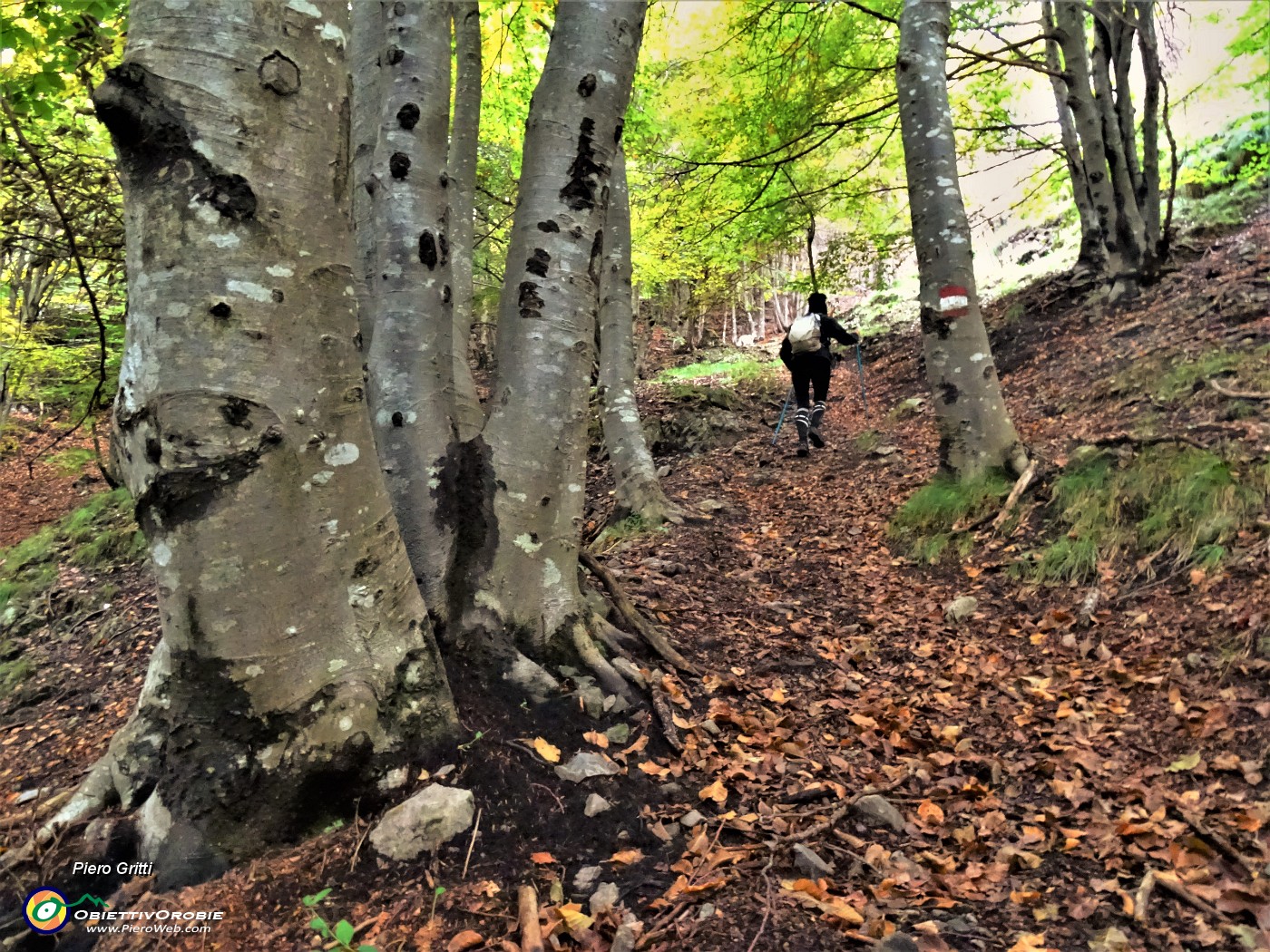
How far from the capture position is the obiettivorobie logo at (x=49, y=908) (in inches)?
78.5

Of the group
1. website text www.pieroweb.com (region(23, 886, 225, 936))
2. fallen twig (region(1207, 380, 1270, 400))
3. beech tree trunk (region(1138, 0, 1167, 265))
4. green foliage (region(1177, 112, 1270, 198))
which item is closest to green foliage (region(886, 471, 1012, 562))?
fallen twig (region(1207, 380, 1270, 400))

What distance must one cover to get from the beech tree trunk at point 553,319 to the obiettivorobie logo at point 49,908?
173 centimetres

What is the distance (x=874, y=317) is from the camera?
17438 millimetres

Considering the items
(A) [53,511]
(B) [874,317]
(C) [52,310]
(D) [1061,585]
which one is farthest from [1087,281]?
(A) [53,511]

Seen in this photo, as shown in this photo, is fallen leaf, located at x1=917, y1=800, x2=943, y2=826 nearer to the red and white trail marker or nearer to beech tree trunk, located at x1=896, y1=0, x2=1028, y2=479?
beech tree trunk, located at x1=896, y1=0, x2=1028, y2=479

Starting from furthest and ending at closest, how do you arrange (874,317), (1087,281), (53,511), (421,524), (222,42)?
(874,317)
(53,511)
(1087,281)
(421,524)
(222,42)

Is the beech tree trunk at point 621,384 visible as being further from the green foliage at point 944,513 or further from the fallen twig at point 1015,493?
the fallen twig at point 1015,493

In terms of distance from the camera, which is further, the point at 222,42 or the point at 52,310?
the point at 52,310

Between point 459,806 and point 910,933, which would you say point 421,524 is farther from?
point 910,933

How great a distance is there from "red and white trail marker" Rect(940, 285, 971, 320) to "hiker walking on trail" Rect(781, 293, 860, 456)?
8.89 feet

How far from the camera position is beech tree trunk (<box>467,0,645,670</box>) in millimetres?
3211

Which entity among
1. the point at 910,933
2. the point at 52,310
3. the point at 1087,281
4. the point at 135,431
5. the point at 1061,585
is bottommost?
the point at 910,933

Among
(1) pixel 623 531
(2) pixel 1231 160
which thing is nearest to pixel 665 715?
(1) pixel 623 531

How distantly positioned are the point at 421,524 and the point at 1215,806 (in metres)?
3.26
